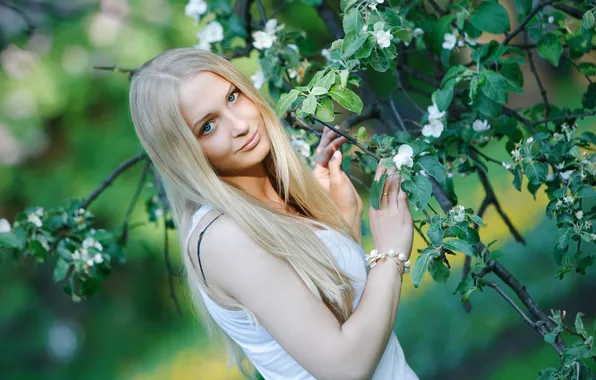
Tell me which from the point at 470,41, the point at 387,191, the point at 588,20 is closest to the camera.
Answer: the point at 387,191

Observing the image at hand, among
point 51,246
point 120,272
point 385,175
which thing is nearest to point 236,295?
point 385,175

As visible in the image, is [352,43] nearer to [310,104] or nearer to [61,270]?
[310,104]

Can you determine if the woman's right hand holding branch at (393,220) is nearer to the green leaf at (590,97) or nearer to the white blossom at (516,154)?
the white blossom at (516,154)

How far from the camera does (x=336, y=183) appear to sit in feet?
4.59

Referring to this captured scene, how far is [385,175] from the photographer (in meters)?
1.06

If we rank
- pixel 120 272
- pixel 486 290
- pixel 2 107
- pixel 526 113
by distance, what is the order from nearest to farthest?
1. pixel 526 113
2. pixel 486 290
3. pixel 2 107
4. pixel 120 272

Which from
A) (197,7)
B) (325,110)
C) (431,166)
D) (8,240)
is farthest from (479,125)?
→ (8,240)

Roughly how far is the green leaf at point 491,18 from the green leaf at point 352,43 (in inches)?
17.4

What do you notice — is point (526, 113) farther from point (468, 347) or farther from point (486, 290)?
point (468, 347)

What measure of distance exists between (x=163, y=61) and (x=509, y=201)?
78.2 inches

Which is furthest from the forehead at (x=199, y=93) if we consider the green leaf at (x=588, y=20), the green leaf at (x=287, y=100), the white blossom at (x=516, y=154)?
the green leaf at (x=588, y=20)

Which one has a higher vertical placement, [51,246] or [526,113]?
[526,113]

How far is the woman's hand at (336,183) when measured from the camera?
4.55 feet

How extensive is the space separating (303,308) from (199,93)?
1.15 feet
